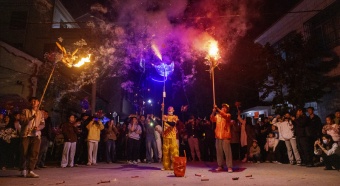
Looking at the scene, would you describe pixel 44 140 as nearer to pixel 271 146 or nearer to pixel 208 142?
pixel 208 142

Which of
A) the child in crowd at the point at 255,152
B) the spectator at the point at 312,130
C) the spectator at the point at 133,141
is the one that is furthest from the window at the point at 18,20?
the spectator at the point at 312,130

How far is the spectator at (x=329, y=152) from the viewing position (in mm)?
7922

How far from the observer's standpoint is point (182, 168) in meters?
6.42

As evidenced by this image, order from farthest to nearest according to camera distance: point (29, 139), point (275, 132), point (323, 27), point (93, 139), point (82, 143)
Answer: point (323, 27)
point (275, 132)
point (82, 143)
point (93, 139)
point (29, 139)

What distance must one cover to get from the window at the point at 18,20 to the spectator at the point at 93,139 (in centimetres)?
1729

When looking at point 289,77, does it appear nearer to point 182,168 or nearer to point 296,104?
point 296,104

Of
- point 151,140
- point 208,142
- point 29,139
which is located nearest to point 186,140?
point 208,142

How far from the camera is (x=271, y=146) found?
1120 cm

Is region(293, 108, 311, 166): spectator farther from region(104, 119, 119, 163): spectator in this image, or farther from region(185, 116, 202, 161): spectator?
region(104, 119, 119, 163): spectator

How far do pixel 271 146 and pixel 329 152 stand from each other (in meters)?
3.25

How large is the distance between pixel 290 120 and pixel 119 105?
19.7 metres

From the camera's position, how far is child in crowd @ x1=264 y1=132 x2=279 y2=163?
11086mm

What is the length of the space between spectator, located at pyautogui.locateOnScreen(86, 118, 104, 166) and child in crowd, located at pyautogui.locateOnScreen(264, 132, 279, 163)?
298 inches

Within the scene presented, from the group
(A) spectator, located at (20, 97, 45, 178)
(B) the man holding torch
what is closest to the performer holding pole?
(B) the man holding torch
